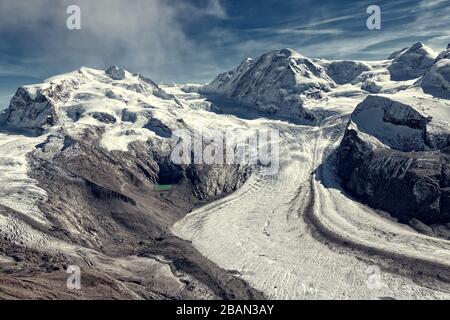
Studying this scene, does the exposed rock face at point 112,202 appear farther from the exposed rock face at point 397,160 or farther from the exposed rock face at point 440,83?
the exposed rock face at point 440,83

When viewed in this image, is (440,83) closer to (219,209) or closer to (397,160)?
(397,160)

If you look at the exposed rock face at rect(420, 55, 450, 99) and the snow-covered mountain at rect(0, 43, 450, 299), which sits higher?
the exposed rock face at rect(420, 55, 450, 99)

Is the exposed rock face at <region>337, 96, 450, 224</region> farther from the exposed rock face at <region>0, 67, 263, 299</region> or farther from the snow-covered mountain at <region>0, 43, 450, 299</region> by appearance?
the exposed rock face at <region>0, 67, 263, 299</region>

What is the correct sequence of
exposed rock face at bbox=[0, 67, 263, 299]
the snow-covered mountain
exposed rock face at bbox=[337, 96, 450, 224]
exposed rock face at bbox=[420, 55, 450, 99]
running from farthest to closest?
exposed rock face at bbox=[420, 55, 450, 99], exposed rock face at bbox=[337, 96, 450, 224], the snow-covered mountain, exposed rock face at bbox=[0, 67, 263, 299]

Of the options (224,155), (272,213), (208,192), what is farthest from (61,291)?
Result: (224,155)

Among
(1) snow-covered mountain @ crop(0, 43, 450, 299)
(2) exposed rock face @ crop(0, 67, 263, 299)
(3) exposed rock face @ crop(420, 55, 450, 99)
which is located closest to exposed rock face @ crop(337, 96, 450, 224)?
(1) snow-covered mountain @ crop(0, 43, 450, 299)

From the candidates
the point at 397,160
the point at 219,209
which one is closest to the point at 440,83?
the point at 397,160
